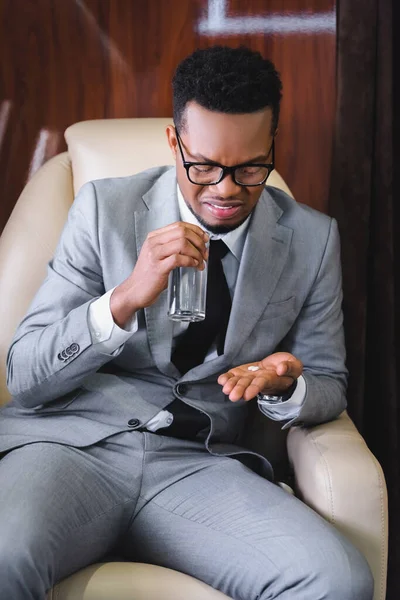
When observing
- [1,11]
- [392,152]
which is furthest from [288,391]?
[1,11]

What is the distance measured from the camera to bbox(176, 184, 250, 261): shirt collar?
157cm

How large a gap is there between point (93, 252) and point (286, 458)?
0.60 metres

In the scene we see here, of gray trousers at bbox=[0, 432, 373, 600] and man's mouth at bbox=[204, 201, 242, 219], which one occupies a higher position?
man's mouth at bbox=[204, 201, 242, 219]

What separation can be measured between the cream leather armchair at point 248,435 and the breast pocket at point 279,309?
217 mm

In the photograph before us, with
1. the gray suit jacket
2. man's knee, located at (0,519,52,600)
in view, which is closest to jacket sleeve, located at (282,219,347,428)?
the gray suit jacket

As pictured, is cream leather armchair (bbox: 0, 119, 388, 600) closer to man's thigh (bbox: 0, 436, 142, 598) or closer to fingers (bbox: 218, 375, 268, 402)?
man's thigh (bbox: 0, 436, 142, 598)

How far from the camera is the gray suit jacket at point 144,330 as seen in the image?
4.77ft

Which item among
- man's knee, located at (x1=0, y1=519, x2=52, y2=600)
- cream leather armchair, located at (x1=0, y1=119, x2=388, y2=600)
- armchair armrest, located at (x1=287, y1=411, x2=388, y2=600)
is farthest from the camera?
armchair armrest, located at (x1=287, y1=411, x2=388, y2=600)

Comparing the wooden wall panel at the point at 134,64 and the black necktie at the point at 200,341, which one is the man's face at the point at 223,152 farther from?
the wooden wall panel at the point at 134,64

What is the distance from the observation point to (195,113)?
1445mm

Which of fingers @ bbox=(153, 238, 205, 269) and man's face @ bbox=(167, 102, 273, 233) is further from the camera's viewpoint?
man's face @ bbox=(167, 102, 273, 233)

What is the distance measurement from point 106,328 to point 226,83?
45 centimetres

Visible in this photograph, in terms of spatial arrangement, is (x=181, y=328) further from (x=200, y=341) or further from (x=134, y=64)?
(x=134, y=64)

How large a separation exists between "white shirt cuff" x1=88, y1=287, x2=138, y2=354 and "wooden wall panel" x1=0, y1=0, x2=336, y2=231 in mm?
785
